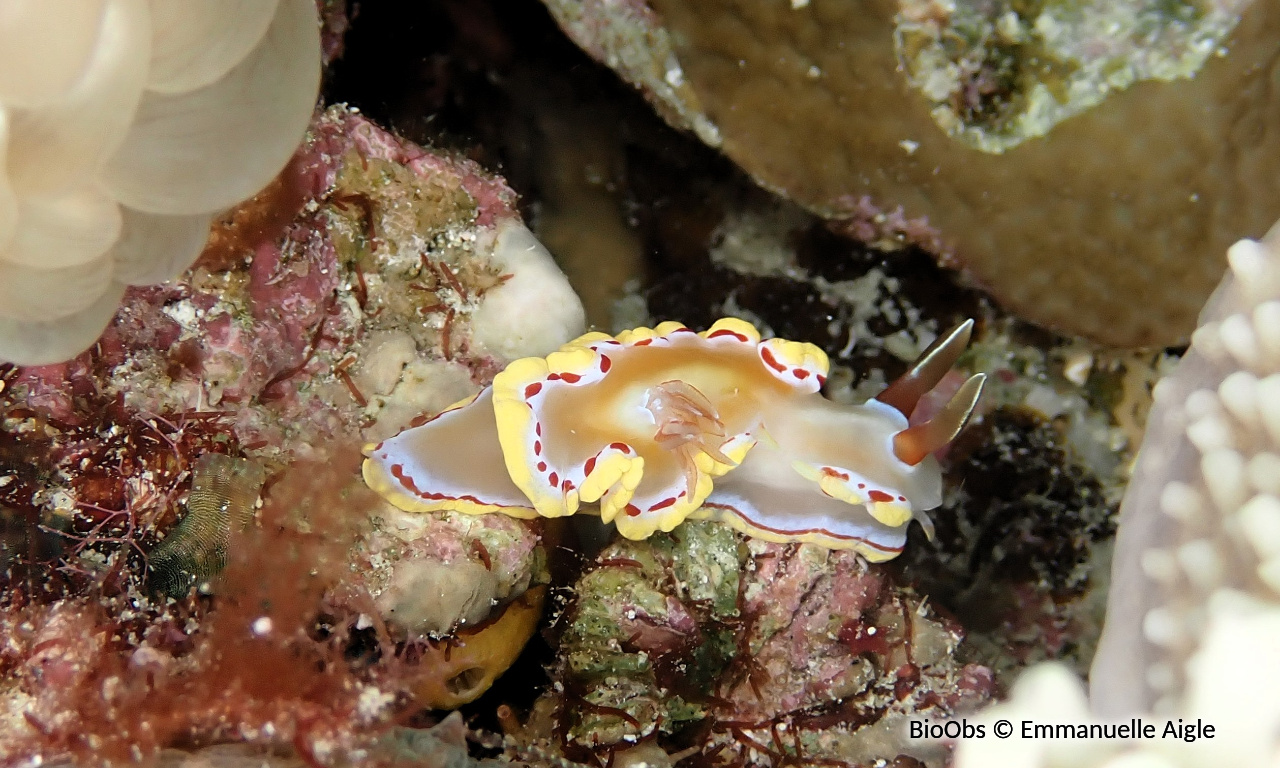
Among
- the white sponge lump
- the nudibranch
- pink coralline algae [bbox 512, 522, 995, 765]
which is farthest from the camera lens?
the white sponge lump

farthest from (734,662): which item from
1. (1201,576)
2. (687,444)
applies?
(1201,576)

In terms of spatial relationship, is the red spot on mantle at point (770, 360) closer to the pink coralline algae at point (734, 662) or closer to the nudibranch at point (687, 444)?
the nudibranch at point (687, 444)

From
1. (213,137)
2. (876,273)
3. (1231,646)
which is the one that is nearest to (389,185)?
(213,137)

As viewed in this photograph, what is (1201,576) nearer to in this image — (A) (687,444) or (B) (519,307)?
(A) (687,444)

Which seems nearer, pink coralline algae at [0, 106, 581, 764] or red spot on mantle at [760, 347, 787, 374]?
pink coralline algae at [0, 106, 581, 764]

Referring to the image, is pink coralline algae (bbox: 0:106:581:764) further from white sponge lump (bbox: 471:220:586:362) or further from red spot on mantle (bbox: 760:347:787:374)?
red spot on mantle (bbox: 760:347:787:374)

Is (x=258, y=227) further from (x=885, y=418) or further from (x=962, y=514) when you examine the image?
(x=962, y=514)

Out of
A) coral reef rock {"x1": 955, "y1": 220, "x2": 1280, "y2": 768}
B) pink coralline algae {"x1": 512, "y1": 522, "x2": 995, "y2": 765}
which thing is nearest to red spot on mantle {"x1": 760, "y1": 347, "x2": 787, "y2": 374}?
pink coralline algae {"x1": 512, "y1": 522, "x2": 995, "y2": 765}
